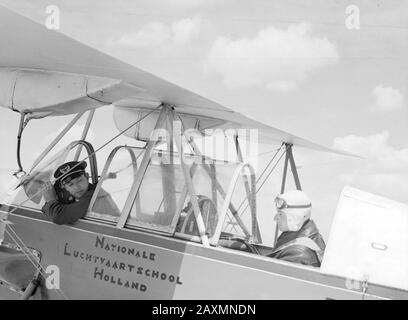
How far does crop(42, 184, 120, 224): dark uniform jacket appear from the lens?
4.49 m

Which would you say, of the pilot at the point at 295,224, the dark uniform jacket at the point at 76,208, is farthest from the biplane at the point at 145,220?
the pilot at the point at 295,224

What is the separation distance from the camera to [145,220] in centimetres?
443

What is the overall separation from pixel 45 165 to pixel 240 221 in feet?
6.40

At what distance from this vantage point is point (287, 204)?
14.1 ft

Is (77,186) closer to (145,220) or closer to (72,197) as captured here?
(72,197)

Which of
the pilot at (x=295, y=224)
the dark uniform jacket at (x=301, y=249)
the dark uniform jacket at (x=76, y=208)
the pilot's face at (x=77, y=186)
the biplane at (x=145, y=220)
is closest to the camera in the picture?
the biplane at (x=145, y=220)

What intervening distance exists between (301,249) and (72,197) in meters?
2.04

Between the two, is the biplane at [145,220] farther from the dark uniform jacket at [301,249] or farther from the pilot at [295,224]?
the pilot at [295,224]

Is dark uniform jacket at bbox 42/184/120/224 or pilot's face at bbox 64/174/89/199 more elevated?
pilot's face at bbox 64/174/89/199

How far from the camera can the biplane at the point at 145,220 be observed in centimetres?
359

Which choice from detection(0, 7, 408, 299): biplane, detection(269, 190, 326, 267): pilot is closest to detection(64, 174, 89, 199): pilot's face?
detection(0, 7, 408, 299): biplane

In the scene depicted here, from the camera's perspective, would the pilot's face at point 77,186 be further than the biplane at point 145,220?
Yes

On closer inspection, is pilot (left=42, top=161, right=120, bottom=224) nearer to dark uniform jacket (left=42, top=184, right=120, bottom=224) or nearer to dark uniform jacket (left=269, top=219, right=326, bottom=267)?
dark uniform jacket (left=42, top=184, right=120, bottom=224)

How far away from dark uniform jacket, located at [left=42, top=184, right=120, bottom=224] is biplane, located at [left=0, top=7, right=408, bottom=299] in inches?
1.7
